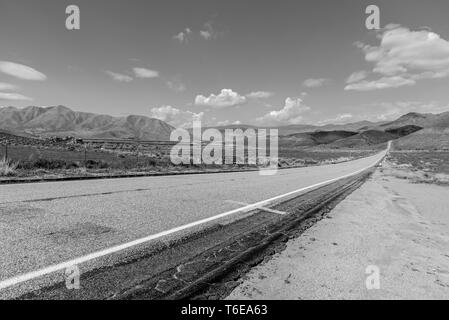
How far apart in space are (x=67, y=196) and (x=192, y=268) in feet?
19.7

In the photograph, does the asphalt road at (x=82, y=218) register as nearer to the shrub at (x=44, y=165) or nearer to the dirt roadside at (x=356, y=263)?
the dirt roadside at (x=356, y=263)

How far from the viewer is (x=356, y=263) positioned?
4.61 meters

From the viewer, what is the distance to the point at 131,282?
11.6 feet

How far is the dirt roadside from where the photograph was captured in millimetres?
3643

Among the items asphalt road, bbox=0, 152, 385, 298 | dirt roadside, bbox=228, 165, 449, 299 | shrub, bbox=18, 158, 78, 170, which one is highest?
shrub, bbox=18, 158, 78, 170

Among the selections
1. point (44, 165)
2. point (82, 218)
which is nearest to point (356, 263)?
point (82, 218)

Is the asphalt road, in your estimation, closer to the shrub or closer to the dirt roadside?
the dirt roadside

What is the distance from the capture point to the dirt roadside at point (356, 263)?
3643mm

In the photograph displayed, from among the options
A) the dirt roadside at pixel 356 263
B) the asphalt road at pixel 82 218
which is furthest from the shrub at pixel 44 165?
the dirt roadside at pixel 356 263

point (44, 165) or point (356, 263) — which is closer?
point (356, 263)

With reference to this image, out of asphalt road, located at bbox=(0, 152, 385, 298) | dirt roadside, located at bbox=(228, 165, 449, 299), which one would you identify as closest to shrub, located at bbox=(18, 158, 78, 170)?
asphalt road, located at bbox=(0, 152, 385, 298)

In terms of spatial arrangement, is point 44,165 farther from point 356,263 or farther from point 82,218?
point 356,263

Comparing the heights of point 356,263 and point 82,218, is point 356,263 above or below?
below
